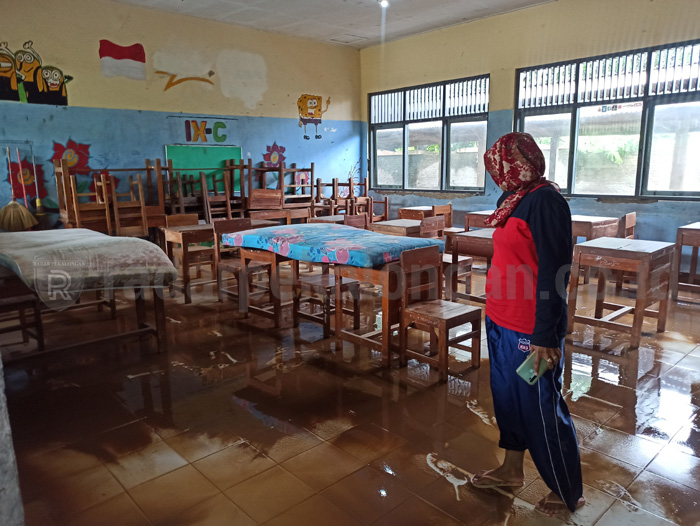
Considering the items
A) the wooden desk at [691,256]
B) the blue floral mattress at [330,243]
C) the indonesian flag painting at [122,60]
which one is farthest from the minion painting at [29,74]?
the wooden desk at [691,256]

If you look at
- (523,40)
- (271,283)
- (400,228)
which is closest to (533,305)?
(271,283)

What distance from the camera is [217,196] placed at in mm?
7418

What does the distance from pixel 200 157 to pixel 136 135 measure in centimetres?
Result: 98

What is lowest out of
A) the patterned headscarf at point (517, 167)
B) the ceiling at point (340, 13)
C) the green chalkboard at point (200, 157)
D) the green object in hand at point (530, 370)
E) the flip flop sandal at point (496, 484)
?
the flip flop sandal at point (496, 484)

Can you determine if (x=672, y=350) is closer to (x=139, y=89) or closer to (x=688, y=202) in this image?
(x=688, y=202)

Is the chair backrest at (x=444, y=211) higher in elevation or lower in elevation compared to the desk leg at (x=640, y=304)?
higher

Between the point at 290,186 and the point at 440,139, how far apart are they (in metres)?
2.78

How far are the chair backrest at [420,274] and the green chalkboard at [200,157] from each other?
4.87 metres

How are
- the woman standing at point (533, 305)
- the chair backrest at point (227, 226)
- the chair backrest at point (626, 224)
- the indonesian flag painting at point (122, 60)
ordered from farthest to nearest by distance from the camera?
1. the indonesian flag painting at point (122, 60)
2. the chair backrest at point (626, 224)
3. the chair backrest at point (227, 226)
4. the woman standing at point (533, 305)

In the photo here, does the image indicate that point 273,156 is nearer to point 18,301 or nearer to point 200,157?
point 200,157

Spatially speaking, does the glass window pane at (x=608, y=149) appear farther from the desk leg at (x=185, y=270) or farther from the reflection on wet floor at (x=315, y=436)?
the desk leg at (x=185, y=270)

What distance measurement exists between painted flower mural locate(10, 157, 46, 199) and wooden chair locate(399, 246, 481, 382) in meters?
5.43

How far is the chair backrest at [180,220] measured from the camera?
597cm

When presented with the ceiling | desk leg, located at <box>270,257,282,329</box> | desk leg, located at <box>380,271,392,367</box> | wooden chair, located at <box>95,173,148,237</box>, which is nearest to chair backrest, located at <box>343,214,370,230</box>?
desk leg, located at <box>270,257,282,329</box>
